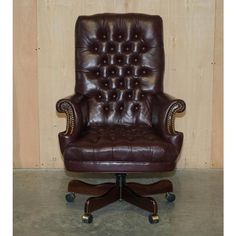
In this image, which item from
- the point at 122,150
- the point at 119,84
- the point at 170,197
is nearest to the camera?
the point at 122,150

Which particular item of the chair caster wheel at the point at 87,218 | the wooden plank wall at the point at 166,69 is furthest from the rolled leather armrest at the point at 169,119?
the wooden plank wall at the point at 166,69

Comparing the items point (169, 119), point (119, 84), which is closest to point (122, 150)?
point (169, 119)

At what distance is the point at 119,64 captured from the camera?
3.08 metres

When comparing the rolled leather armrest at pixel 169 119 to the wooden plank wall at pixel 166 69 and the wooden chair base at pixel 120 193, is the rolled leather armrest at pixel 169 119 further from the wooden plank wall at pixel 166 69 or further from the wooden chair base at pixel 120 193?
the wooden plank wall at pixel 166 69

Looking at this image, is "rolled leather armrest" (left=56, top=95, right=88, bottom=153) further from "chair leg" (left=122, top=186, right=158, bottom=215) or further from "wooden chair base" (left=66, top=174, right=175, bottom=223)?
"chair leg" (left=122, top=186, right=158, bottom=215)

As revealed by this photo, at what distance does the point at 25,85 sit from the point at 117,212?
1424mm

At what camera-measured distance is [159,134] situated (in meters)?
2.69

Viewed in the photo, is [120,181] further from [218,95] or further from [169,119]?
[218,95]

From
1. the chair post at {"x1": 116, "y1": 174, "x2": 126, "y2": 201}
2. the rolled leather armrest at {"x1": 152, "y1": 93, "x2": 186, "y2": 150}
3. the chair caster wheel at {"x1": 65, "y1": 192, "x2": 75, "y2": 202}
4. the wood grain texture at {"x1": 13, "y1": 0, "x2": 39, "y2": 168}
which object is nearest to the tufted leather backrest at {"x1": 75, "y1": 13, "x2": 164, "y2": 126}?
the rolled leather armrest at {"x1": 152, "y1": 93, "x2": 186, "y2": 150}

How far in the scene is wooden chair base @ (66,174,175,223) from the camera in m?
2.54

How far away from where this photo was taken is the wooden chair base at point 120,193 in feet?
8.34

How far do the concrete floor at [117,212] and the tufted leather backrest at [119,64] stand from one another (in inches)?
23.7
